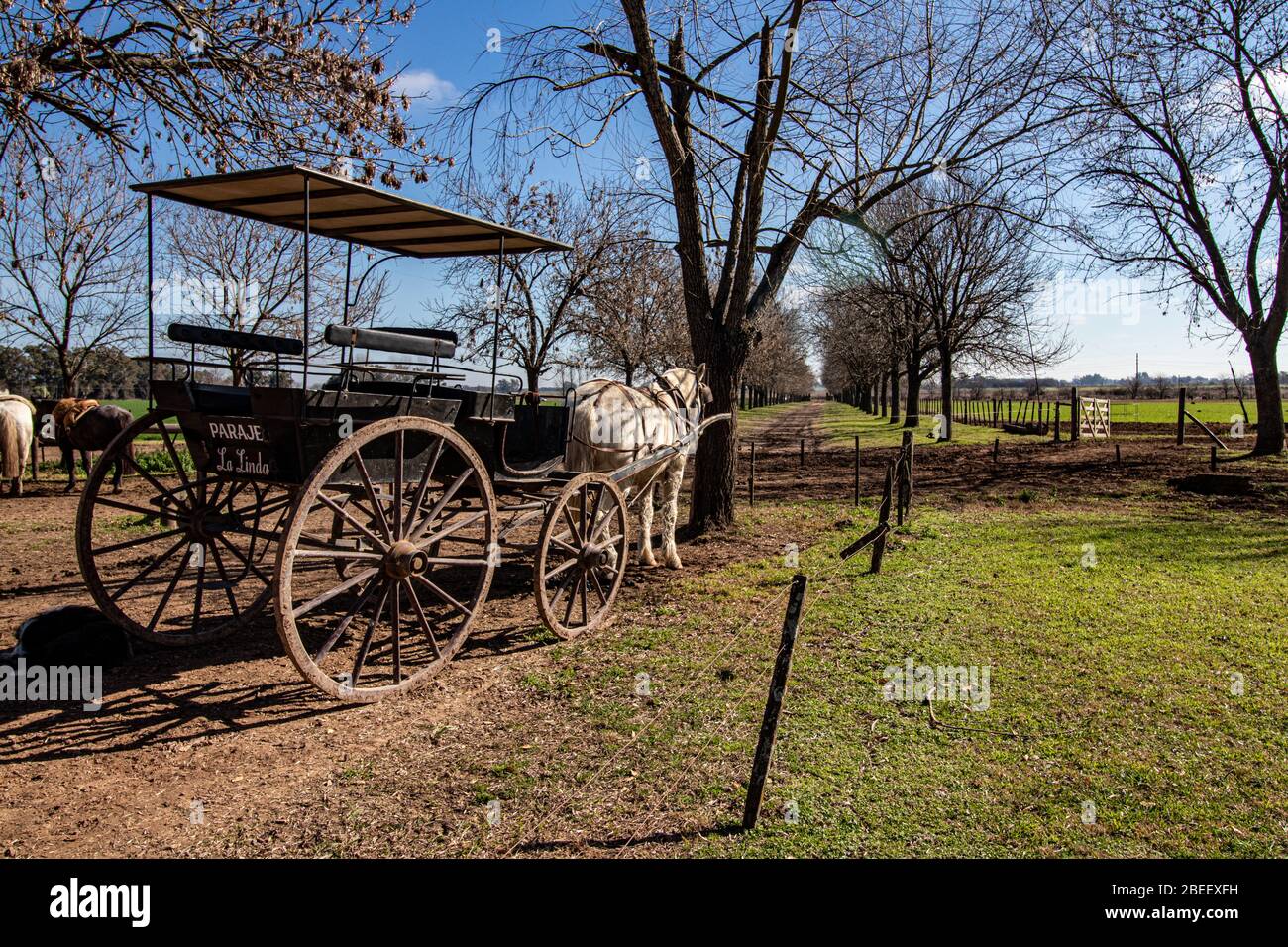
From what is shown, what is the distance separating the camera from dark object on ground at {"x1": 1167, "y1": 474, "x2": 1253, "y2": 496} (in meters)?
15.0

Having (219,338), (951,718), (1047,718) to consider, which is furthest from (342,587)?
(1047,718)

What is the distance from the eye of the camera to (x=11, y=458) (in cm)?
1486

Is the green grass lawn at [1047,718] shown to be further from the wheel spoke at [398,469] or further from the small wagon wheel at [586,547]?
the wheel spoke at [398,469]

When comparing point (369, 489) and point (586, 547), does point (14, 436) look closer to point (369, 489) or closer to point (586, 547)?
point (586, 547)

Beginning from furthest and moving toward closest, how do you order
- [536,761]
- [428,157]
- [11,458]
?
[11,458] → [428,157] → [536,761]

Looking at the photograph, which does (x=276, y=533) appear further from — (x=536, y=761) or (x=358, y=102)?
(x=358, y=102)

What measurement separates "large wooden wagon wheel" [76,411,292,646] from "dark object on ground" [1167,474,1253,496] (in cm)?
1598

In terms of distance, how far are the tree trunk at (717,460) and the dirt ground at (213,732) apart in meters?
2.85

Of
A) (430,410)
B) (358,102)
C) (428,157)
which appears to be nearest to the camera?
(430,410)

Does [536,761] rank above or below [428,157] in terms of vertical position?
below

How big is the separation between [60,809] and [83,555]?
83.6 inches

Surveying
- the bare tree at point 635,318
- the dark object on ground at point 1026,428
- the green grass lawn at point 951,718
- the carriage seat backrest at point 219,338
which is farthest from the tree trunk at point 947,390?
the carriage seat backrest at point 219,338

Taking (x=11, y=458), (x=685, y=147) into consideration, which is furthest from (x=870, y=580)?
(x=11, y=458)

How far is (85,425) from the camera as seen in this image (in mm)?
14664
